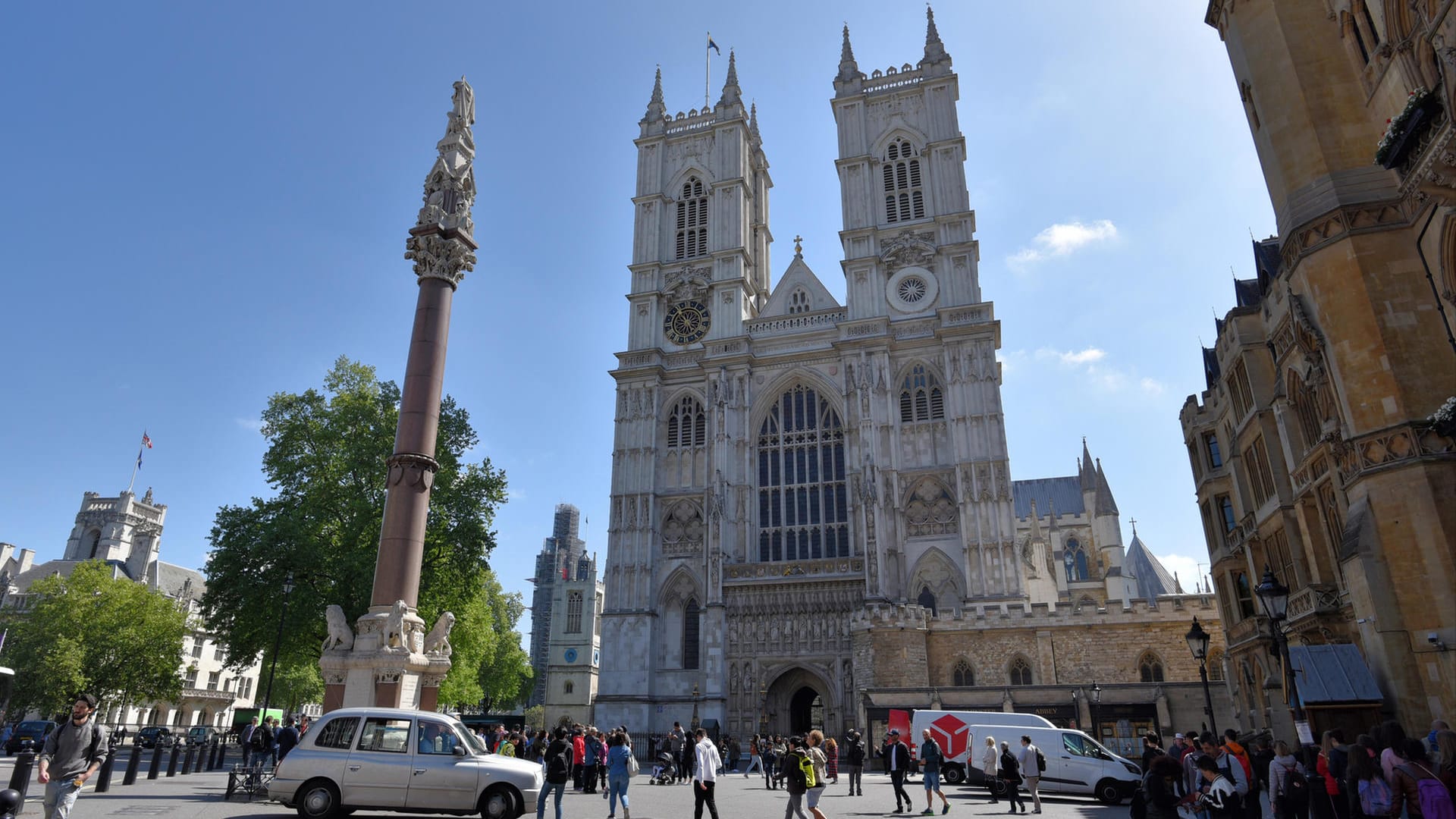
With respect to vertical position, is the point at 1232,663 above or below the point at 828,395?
below

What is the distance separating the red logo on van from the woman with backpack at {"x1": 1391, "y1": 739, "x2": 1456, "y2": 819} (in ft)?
46.2

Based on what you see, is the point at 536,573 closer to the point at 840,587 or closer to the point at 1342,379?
the point at 840,587

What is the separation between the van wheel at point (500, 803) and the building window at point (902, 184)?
39126 mm

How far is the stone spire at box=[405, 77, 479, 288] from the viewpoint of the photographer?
19.2 m

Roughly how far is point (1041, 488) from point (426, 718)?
215 ft

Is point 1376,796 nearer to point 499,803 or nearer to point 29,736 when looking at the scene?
point 499,803

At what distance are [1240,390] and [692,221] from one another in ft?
111

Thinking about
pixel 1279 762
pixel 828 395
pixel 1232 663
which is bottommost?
pixel 1279 762

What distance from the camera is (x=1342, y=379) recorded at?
1520 centimetres

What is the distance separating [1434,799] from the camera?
7832 millimetres

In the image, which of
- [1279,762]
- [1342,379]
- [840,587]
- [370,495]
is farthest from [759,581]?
[1279,762]

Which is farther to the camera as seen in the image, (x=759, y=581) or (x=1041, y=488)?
(x=1041, y=488)

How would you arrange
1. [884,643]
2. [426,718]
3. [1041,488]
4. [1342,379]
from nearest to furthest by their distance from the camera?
[426,718] → [1342,379] → [884,643] → [1041,488]

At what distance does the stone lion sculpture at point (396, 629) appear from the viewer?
15.9 m
